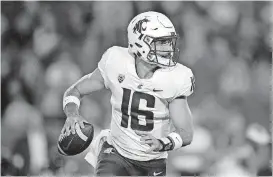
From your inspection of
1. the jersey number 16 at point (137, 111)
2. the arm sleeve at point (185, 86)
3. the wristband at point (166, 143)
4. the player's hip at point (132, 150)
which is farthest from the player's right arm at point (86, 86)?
the wristband at point (166, 143)

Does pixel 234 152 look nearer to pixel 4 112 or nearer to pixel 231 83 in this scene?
pixel 231 83

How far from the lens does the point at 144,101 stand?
9.90 feet

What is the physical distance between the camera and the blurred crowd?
4508 mm

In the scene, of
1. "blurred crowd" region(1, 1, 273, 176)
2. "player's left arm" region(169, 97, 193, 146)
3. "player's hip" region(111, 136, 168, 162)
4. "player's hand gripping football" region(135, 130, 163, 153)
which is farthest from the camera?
"blurred crowd" region(1, 1, 273, 176)

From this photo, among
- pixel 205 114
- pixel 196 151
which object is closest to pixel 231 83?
pixel 205 114

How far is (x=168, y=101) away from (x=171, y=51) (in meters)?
0.28

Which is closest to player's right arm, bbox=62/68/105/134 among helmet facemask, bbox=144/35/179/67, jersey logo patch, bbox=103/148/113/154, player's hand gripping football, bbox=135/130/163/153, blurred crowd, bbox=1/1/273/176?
jersey logo patch, bbox=103/148/113/154

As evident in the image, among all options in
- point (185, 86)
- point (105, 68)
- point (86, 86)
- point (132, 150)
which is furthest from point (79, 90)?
point (185, 86)

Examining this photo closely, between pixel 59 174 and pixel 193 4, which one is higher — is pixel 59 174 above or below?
below

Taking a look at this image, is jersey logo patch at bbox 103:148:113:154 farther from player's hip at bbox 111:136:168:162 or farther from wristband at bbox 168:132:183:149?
wristband at bbox 168:132:183:149

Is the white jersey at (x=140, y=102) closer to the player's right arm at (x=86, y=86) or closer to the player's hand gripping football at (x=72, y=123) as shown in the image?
the player's right arm at (x=86, y=86)

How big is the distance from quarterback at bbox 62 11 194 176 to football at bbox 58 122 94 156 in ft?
0.13

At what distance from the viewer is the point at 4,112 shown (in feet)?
15.3

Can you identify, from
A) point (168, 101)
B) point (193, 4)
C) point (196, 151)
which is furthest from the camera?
point (193, 4)
